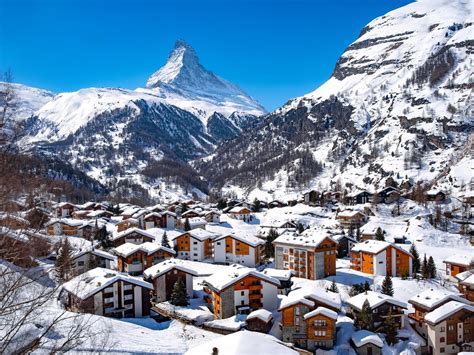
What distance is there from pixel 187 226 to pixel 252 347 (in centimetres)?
3859

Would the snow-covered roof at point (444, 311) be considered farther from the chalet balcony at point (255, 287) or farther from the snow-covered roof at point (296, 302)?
the chalet balcony at point (255, 287)

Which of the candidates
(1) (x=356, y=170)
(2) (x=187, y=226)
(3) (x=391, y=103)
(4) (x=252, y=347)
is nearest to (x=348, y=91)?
(3) (x=391, y=103)

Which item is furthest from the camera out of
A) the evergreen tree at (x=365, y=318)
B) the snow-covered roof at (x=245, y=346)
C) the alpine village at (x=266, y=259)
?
the evergreen tree at (x=365, y=318)

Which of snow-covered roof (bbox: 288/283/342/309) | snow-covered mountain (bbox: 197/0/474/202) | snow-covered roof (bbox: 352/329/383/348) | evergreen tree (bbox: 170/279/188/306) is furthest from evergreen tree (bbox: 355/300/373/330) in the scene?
snow-covered mountain (bbox: 197/0/474/202)

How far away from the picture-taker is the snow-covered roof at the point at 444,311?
25.7m

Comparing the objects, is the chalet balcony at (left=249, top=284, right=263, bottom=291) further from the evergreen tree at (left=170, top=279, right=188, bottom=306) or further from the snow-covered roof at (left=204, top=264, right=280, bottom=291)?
the evergreen tree at (left=170, top=279, right=188, bottom=306)

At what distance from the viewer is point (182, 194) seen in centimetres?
14062

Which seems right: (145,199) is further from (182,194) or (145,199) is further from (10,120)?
(10,120)

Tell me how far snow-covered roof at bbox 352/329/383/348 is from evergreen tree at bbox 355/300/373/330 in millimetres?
863

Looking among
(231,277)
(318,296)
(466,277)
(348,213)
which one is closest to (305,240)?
(231,277)

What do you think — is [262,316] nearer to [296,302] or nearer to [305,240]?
[296,302]

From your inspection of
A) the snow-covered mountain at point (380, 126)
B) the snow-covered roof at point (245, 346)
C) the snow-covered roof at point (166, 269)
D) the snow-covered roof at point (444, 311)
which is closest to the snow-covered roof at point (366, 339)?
the snow-covered roof at point (444, 311)

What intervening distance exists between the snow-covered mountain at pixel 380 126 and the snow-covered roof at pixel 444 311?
178 feet

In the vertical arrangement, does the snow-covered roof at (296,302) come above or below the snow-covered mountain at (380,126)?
below
